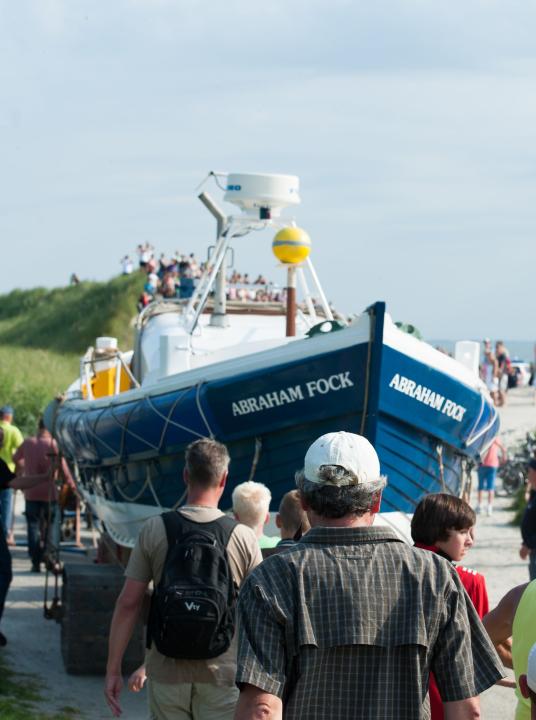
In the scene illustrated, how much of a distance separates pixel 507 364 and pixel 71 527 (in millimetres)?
21303

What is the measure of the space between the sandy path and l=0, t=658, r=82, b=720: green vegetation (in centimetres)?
7

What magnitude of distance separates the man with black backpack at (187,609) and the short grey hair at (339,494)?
1.60m

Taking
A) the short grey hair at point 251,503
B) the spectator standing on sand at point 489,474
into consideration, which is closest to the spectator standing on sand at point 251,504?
the short grey hair at point 251,503

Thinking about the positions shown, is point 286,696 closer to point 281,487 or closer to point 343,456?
point 343,456

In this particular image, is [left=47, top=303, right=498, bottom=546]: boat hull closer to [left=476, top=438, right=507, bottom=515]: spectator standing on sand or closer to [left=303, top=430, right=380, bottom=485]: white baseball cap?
[left=303, top=430, right=380, bottom=485]: white baseball cap

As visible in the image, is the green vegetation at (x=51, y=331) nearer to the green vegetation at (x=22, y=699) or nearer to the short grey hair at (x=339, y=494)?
the green vegetation at (x=22, y=699)

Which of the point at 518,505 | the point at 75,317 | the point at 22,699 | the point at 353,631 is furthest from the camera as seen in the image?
the point at 75,317

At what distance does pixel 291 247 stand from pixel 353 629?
7.95 m

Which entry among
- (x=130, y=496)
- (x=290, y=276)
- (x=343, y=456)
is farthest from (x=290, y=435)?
(x=343, y=456)

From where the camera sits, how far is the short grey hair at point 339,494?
2.89 meters

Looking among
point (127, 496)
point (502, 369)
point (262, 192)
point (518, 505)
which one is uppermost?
point (502, 369)

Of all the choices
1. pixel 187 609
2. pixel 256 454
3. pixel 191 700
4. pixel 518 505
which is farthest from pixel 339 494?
pixel 518 505

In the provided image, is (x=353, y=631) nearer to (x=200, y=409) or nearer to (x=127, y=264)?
(x=200, y=409)

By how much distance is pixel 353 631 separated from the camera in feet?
9.12
